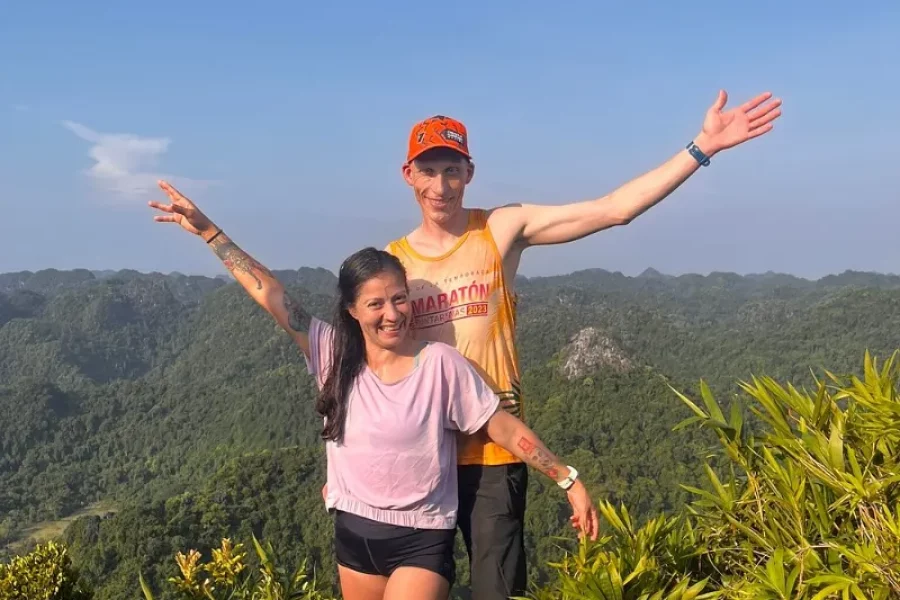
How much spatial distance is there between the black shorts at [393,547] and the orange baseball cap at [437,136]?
126 centimetres

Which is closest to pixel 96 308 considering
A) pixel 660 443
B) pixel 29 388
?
pixel 29 388

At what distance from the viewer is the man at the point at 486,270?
233 cm

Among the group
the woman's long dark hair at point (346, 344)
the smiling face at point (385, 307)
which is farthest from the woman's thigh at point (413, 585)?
the smiling face at point (385, 307)

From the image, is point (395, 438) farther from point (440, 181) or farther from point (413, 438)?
point (440, 181)

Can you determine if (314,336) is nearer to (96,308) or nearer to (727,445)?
(727,445)

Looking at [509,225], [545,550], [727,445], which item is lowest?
[545,550]

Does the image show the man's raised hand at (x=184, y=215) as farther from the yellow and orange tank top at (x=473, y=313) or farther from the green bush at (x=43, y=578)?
the green bush at (x=43, y=578)

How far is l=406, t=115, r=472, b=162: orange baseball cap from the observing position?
2346 millimetres

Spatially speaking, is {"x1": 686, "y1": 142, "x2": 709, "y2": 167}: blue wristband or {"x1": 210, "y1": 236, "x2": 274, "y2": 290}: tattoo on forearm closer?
{"x1": 686, "y1": 142, "x2": 709, "y2": 167}: blue wristband

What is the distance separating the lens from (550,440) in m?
46.2

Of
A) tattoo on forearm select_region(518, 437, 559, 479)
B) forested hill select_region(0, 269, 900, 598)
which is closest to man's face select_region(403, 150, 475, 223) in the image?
tattoo on forearm select_region(518, 437, 559, 479)

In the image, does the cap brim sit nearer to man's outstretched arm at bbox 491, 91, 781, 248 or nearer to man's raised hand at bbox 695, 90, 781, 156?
man's outstretched arm at bbox 491, 91, 781, 248

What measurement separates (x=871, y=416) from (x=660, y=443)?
46644mm

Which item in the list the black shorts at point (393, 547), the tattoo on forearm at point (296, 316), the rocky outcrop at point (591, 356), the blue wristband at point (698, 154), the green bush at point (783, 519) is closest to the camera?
the green bush at point (783, 519)
